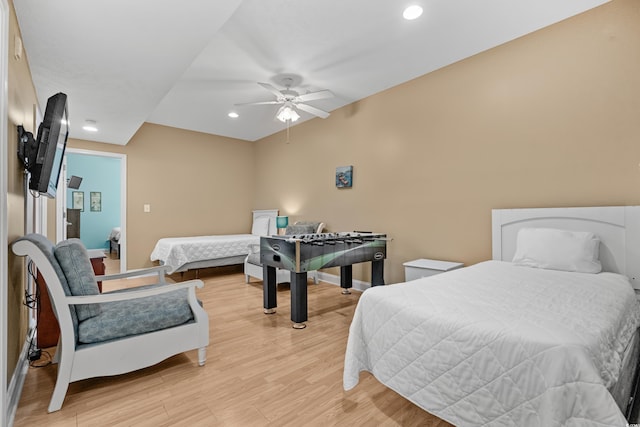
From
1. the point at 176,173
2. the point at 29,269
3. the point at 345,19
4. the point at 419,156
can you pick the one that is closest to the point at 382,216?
the point at 419,156

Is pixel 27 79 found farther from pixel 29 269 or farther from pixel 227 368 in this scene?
pixel 227 368

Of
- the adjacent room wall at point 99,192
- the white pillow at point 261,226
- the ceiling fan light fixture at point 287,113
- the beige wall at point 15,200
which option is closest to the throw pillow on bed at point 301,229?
Result: the white pillow at point 261,226

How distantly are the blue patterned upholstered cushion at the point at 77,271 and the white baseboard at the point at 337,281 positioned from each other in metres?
3.02

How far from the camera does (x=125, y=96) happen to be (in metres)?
3.02

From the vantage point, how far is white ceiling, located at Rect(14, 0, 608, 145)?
1878 millimetres

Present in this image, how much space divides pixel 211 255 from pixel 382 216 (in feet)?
9.13

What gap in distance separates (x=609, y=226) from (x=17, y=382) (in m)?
4.06

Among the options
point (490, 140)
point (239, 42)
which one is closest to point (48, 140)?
point (239, 42)

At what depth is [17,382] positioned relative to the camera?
5.85 ft

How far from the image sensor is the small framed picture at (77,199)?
24.9 feet

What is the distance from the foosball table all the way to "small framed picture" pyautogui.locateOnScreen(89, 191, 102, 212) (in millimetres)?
7063

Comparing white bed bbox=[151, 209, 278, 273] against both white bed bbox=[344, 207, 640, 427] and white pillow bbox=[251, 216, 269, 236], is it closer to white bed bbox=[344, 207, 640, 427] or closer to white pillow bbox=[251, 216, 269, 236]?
white pillow bbox=[251, 216, 269, 236]

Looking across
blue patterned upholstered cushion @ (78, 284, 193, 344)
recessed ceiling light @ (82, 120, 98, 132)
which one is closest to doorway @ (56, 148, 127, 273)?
recessed ceiling light @ (82, 120, 98, 132)

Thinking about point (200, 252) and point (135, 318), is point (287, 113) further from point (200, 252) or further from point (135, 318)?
point (200, 252)
